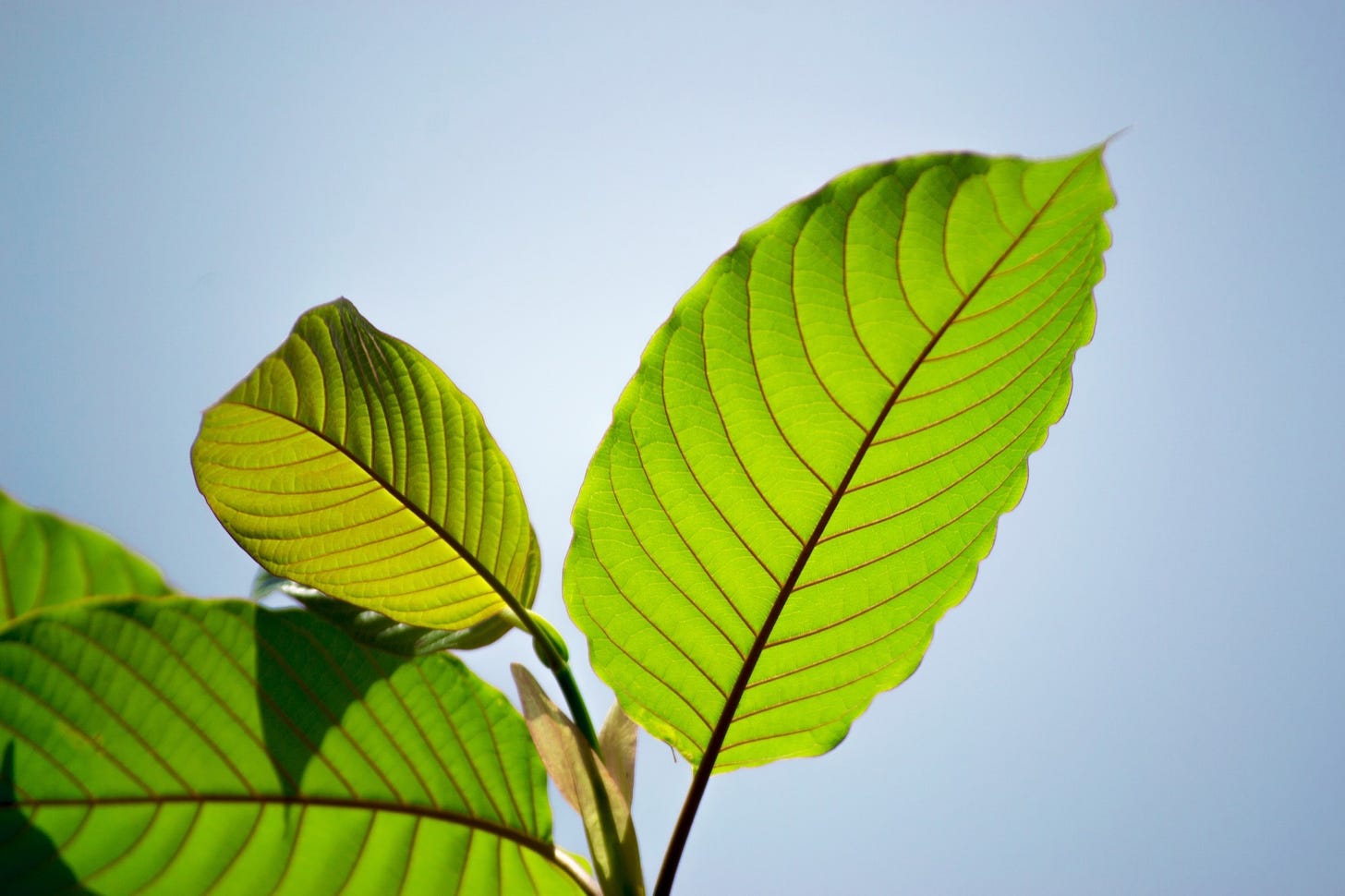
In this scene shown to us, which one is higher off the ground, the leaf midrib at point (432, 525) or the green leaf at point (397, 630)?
the leaf midrib at point (432, 525)

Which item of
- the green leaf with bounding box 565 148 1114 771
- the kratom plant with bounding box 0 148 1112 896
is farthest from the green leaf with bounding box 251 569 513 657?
the green leaf with bounding box 565 148 1114 771

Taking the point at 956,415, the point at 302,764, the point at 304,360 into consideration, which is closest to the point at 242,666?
the point at 302,764

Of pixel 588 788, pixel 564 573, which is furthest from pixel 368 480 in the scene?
pixel 588 788

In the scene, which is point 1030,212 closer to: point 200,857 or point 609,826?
point 609,826

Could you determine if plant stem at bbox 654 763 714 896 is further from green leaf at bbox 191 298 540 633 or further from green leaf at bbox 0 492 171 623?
green leaf at bbox 0 492 171 623

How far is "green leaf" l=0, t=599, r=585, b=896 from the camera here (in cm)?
49

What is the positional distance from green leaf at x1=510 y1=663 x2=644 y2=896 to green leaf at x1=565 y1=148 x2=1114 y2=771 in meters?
0.05

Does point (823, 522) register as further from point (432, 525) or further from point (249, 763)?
point (249, 763)

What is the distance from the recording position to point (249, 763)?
20.9 inches

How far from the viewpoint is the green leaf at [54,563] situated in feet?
1.79

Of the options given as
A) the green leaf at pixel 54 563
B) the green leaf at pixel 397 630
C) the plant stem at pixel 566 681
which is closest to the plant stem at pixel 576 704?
the plant stem at pixel 566 681

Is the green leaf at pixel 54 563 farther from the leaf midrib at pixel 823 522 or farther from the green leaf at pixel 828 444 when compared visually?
the leaf midrib at pixel 823 522

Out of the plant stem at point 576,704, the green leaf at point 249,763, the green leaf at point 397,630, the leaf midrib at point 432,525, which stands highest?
the leaf midrib at point 432,525

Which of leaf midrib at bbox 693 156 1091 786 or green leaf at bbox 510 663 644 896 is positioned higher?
leaf midrib at bbox 693 156 1091 786
